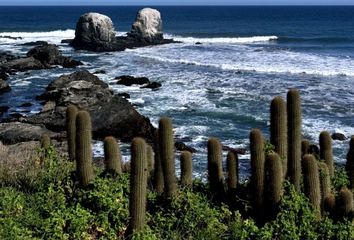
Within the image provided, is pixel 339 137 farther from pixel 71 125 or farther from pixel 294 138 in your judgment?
pixel 71 125

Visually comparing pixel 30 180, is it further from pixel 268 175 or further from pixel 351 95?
pixel 351 95

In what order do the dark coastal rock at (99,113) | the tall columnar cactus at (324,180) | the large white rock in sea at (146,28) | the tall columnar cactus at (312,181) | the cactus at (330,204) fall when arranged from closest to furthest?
the tall columnar cactus at (312,181)
the cactus at (330,204)
the tall columnar cactus at (324,180)
the dark coastal rock at (99,113)
the large white rock in sea at (146,28)

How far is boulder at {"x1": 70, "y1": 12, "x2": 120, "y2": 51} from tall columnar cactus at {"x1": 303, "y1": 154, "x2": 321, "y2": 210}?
184ft

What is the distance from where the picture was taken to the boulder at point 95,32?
6631cm

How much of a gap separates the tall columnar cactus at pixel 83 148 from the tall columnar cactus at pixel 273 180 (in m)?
3.55

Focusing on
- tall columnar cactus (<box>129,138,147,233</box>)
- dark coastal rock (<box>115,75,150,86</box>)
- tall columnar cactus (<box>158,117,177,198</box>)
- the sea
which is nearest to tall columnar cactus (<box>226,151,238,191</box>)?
tall columnar cactus (<box>158,117,177,198</box>)

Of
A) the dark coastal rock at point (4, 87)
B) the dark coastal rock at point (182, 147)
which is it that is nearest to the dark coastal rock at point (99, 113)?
the dark coastal rock at point (182, 147)

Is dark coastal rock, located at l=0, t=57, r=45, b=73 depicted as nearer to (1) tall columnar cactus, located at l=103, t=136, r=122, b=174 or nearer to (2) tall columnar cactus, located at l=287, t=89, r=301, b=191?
(1) tall columnar cactus, located at l=103, t=136, r=122, b=174

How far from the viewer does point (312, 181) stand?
11.0 metres

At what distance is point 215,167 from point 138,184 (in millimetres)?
2206

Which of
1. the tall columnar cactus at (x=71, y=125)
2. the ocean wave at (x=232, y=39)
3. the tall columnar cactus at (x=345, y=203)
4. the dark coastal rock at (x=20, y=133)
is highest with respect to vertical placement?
the tall columnar cactus at (x=71, y=125)

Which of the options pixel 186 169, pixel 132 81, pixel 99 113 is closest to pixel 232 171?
pixel 186 169

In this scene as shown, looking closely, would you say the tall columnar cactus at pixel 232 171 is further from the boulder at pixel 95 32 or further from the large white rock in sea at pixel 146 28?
the large white rock in sea at pixel 146 28

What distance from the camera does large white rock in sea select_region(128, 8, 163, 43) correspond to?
7219 cm
